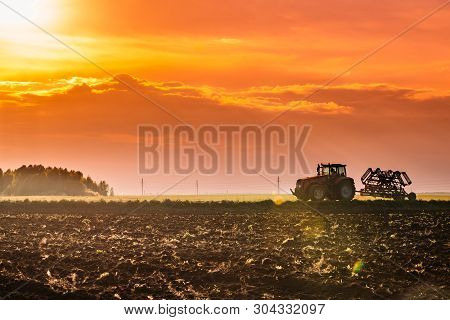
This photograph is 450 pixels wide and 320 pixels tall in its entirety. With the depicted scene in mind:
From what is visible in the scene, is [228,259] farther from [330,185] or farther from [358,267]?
[330,185]

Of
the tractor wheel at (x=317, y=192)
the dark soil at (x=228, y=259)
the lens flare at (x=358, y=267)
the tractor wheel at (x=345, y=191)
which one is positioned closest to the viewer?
the dark soil at (x=228, y=259)

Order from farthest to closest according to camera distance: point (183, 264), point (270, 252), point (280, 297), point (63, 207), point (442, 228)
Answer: point (63, 207) → point (442, 228) → point (270, 252) → point (183, 264) → point (280, 297)

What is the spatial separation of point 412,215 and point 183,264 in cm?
2006

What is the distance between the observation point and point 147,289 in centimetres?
1703

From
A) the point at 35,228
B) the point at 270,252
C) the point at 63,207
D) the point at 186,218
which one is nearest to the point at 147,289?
the point at 270,252

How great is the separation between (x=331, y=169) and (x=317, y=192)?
1816 mm

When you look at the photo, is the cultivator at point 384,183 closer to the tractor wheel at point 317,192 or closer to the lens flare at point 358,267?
the tractor wheel at point 317,192

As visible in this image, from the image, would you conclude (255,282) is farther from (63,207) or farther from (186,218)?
(63,207)

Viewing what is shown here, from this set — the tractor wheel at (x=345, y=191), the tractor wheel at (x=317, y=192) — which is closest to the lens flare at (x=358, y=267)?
the tractor wheel at (x=317, y=192)

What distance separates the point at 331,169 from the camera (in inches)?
1670

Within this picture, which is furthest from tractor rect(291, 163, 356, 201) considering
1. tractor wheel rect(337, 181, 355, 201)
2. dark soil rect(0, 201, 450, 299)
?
dark soil rect(0, 201, 450, 299)

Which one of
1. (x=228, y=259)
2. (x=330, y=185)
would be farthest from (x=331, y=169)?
(x=228, y=259)

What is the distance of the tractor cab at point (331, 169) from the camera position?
42.3 m

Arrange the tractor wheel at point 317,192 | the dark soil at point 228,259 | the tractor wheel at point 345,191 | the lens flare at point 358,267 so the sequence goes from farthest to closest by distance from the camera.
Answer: the tractor wheel at point 345,191 → the tractor wheel at point 317,192 → the lens flare at point 358,267 → the dark soil at point 228,259
